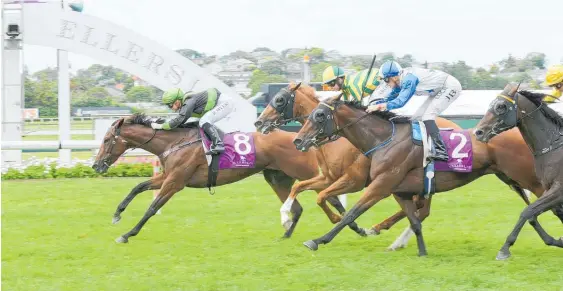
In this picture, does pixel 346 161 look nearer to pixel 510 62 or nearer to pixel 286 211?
pixel 286 211

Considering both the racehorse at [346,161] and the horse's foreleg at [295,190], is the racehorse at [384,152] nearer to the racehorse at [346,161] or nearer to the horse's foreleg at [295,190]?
the racehorse at [346,161]

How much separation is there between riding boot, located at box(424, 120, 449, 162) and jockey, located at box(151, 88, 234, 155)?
227cm

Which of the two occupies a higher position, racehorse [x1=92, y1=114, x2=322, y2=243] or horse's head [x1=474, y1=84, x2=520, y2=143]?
horse's head [x1=474, y1=84, x2=520, y2=143]

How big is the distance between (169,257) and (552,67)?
3.62 meters

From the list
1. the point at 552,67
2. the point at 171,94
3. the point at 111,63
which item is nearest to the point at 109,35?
the point at 111,63

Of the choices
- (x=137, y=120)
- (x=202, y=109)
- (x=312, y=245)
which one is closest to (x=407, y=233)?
(x=312, y=245)

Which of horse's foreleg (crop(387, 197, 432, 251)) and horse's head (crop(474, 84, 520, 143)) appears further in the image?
horse's foreleg (crop(387, 197, 432, 251))

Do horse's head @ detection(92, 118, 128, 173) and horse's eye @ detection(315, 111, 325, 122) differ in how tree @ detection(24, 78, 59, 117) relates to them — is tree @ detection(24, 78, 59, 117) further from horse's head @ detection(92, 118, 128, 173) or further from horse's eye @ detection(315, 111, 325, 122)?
horse's eye @ detection(315, 111, 325, 122)

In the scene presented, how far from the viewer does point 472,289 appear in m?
6.31

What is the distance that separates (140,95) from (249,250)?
102 ft

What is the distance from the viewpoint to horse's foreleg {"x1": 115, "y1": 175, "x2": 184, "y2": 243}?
28.7 ft

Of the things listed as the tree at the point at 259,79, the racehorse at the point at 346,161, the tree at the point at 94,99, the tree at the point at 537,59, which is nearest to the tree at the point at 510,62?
the tree at the point at 537,59

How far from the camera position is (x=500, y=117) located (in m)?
7.31

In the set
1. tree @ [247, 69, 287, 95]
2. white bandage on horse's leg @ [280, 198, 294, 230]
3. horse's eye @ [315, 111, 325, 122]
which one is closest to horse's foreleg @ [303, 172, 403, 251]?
horse's eye @ [315, 111, 325, 122]
